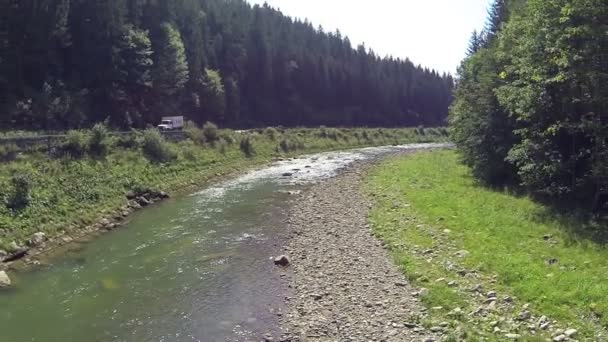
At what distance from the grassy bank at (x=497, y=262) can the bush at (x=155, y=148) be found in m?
26.0

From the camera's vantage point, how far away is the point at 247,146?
65.9 meters

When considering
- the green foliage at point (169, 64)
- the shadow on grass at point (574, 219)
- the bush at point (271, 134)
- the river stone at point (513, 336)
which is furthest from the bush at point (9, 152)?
the bush at point (271, 134)

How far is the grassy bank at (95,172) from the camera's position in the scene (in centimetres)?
2580

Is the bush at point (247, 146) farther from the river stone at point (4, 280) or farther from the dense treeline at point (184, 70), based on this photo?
the river stone at point (4, 280)

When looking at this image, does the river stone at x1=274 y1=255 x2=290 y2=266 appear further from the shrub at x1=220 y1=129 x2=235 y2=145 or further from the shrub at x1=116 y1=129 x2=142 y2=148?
the shrub at x1=220 y1=129 x2=235 y2=145

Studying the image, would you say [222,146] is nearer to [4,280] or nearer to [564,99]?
[4,280]

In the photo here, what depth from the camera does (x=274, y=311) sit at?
52.5 ft

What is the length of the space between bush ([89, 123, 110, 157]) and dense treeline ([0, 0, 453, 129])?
1497 cm

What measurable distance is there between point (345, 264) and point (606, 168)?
13215 mm

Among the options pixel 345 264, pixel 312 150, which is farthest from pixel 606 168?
pixel 312 150

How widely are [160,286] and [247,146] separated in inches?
1893

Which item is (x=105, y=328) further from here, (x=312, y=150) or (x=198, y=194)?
(x=312, y=150)

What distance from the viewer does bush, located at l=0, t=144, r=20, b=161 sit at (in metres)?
30.7

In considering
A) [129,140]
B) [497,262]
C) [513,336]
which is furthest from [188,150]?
[513,336]
